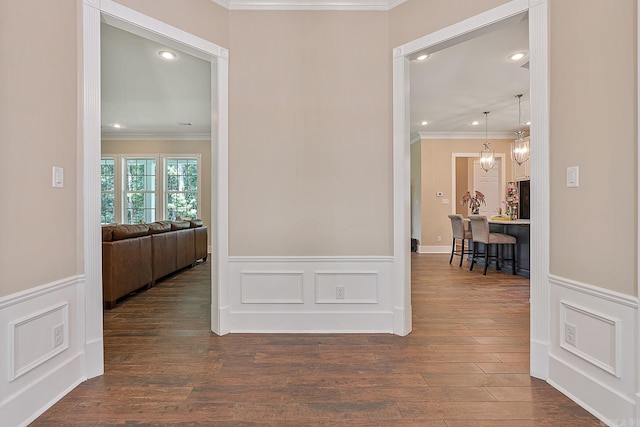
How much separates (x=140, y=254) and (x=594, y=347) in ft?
13.6

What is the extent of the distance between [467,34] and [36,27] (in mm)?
2593

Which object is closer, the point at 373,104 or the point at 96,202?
the point at 96,202

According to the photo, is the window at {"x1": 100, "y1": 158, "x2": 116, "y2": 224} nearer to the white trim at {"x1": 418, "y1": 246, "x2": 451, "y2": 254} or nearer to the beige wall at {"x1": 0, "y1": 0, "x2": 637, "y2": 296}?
the beige wall at {"x1": 0, "y1": 0, "x2": 637, "y2": 296}

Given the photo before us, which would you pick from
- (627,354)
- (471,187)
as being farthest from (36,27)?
(471,187)

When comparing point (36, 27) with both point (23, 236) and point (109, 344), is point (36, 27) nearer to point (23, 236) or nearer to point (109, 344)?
point (23, 236)

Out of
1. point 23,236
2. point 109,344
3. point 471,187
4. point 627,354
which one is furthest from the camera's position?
point 471,187

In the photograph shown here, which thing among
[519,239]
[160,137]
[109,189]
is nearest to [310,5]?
[519,239]

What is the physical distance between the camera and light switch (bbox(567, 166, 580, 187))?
1.76m

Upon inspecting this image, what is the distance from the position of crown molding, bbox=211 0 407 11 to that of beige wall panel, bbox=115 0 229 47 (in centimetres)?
Result: 14

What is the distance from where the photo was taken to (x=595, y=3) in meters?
1.67

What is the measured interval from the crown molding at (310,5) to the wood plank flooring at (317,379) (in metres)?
2.67

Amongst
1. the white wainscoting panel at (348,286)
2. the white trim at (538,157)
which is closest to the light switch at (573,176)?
the white trim at (538,157)

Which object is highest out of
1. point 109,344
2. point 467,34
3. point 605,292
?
point 467,34

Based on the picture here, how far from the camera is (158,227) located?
4520 mm
